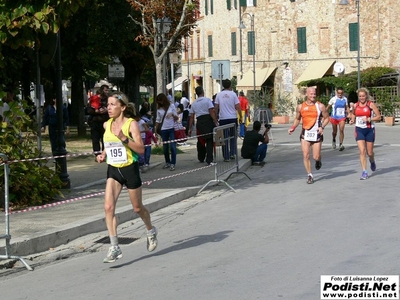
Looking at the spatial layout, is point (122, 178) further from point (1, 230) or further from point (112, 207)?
point (1, 230)

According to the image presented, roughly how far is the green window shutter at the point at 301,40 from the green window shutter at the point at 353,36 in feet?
15.9

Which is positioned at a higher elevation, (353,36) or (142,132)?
Result: (353,36)

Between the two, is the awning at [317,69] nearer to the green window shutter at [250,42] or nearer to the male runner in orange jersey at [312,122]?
the green window shutter at [250,42]

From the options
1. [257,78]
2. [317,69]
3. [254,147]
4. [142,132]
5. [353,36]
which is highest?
[353,36]

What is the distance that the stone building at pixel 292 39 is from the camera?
57.7m

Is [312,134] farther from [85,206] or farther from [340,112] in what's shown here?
[340,112]

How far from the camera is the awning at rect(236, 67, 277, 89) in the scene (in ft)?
221

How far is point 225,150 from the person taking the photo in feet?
59.9

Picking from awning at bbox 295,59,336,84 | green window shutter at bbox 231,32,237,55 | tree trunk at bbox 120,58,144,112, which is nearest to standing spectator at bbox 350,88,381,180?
tree trunk at bbox 120,58,144,112

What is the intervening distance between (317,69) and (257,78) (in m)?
7.27

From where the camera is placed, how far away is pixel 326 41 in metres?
61.8

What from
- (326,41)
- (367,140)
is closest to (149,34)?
(367,140)

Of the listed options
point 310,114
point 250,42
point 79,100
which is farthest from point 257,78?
point 310,114

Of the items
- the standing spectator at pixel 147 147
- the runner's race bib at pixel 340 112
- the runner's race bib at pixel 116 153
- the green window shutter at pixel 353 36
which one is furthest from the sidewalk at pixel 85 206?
the green window shutter at pixel 353 36
